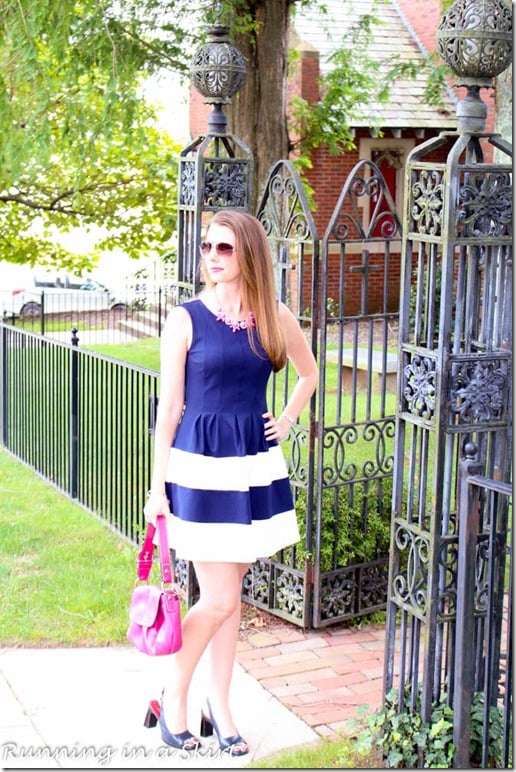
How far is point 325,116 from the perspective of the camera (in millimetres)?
12227

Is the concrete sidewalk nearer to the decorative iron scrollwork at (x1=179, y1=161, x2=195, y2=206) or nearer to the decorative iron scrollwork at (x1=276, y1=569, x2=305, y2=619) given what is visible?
the decorative iron scrollwork at (x1=276, y1=569, x2=305, y2=619)

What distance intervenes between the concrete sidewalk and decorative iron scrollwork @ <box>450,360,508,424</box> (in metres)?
1.57

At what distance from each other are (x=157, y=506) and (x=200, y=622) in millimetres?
496

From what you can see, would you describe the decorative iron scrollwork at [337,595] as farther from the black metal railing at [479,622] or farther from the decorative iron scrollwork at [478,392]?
the decorative iron scrollwork at [478,392]

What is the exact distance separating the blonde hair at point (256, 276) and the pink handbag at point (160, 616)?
0.81 m

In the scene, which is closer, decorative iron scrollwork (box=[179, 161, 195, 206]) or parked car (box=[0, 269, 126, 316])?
decorative iron scrollwork (box=[179, 161, 195, 206])

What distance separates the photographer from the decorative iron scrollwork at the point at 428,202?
3.97 m

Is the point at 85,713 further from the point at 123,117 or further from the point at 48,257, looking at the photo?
the point at 48,257

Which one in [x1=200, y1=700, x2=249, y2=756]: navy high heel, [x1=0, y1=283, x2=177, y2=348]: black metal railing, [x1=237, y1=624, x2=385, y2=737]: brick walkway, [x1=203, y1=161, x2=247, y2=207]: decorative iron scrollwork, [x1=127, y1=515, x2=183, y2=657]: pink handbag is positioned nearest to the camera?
[x1=127, y1=515, x2=183, y2=657]: pink handbag

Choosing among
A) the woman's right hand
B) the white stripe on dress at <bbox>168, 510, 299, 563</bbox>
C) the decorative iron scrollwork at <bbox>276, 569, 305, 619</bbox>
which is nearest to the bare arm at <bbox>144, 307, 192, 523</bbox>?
the woman's right hand

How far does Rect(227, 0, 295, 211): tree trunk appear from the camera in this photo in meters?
10.3

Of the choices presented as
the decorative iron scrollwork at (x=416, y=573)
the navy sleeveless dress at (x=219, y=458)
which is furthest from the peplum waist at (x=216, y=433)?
the decorative iron scrollwork at (x=416, y=573)

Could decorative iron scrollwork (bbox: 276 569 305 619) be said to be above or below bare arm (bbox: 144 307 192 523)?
below

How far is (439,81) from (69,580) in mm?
7723
